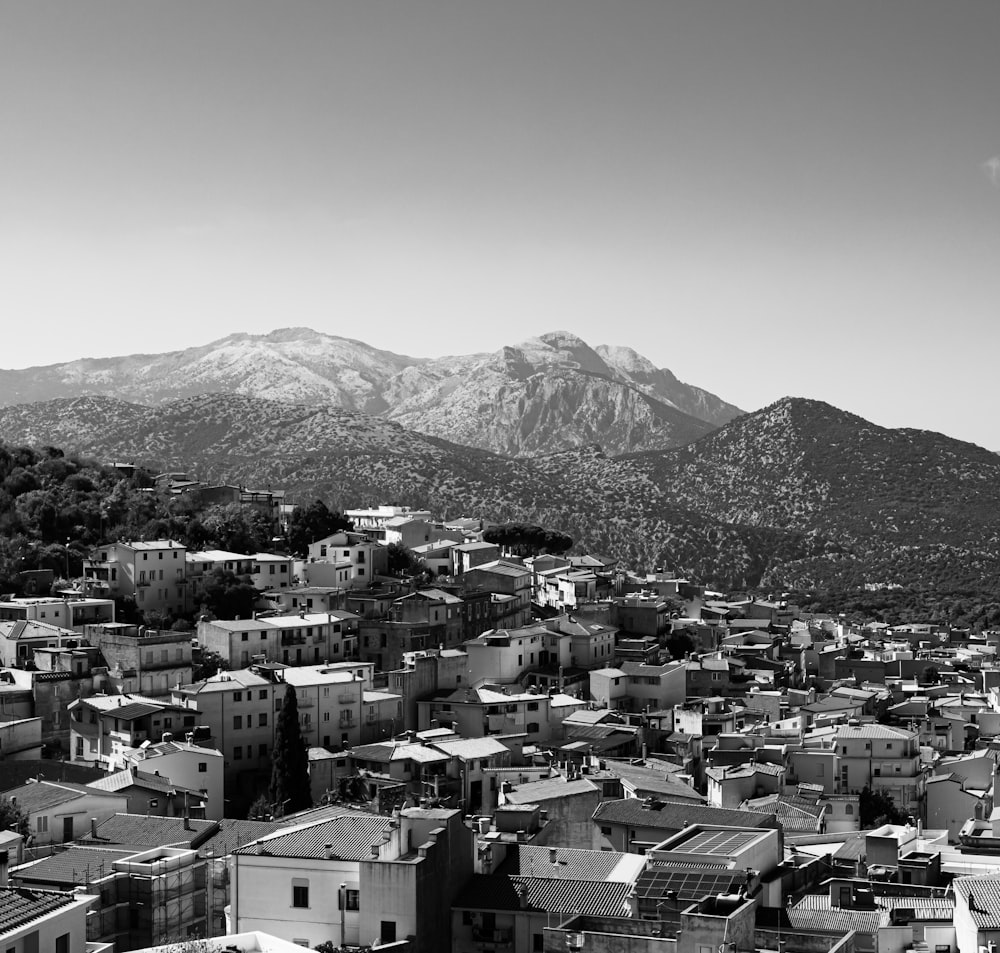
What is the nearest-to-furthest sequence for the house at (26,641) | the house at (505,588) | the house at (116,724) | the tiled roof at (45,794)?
the tiled roof at (45,794), the house at (116,724), the house at (26,641), the house at (505,588)

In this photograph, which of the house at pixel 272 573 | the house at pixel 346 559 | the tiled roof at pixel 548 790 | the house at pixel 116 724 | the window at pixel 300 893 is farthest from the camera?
the house at pixel 346 559

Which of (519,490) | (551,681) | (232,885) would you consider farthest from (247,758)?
(519,490)

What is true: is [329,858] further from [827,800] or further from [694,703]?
[694,703]

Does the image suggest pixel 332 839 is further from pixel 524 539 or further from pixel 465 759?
pixel 524 539

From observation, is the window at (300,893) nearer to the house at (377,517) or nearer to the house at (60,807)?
the house at (60,807)

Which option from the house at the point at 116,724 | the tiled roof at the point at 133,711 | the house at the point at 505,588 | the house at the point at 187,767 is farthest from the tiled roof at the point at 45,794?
the house at the point at 505,588

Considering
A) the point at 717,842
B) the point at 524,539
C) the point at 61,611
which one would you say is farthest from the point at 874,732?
the point at 524,539

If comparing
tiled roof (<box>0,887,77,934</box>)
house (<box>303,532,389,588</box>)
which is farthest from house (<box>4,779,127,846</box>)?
house (<box>303,532,389,588</box>)
